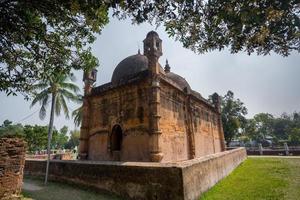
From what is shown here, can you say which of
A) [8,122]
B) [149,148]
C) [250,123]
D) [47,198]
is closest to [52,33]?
[47,198]

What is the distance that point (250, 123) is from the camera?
4266cm

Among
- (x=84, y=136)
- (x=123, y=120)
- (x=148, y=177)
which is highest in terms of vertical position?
(x=123, y=120)

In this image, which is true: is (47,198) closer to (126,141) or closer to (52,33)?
(126,141)

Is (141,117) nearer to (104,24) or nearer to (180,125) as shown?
(180,125)

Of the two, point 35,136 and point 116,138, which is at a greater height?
point 35,136

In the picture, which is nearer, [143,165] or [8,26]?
[8,26]

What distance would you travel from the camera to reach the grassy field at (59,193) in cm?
656

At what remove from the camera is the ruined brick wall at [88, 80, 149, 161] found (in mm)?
9859

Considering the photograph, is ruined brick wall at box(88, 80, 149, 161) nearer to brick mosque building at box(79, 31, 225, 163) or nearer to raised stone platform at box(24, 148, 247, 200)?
brick mosque building at box(79, 31, 225, 163)

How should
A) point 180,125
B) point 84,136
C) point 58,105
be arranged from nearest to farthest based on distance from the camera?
point 180,125 → point 84,136 → point 58,105

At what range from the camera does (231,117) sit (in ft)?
94.8

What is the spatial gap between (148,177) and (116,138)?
19.0ft

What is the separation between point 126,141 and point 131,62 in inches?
230

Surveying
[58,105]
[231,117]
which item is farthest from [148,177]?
[231,117]
